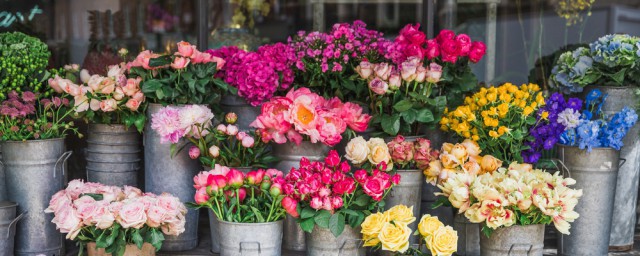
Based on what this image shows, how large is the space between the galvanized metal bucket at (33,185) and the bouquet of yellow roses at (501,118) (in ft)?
4.63

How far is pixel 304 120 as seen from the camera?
229 centimetres

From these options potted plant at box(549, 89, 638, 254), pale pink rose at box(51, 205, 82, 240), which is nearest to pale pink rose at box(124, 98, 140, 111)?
pale pink rose at box(51, 205, 82, 240)

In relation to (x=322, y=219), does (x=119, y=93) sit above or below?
above

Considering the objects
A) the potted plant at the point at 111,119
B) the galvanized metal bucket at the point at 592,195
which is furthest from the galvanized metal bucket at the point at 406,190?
the potted plant at the point at 111,119

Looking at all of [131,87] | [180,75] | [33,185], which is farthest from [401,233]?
[33,185]

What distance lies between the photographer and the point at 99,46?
4352 mm

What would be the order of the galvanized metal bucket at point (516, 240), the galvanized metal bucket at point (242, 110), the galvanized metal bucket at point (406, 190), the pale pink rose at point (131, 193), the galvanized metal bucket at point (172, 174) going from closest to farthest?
the galvanized metal bucket at point (516, 240) < the pale pink rose at point (131, 193) < the galvanized metal bucket at point (406, 190) < the galvanized metal bucket at point (172, 174) < the galvanized metal bucket at point (242, 110)

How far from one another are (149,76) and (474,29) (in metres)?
2.01

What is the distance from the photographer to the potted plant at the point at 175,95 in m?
2.45

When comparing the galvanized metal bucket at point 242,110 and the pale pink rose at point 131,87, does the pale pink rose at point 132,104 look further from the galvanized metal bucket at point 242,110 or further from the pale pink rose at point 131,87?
the galvanized metal bucket at point 242,110

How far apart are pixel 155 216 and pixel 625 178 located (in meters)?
1.71

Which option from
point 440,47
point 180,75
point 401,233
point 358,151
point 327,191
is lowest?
point 401,233

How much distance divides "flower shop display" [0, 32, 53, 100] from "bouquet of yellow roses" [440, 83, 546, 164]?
1.49 meters

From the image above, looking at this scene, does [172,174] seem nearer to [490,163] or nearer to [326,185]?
[326,185]
